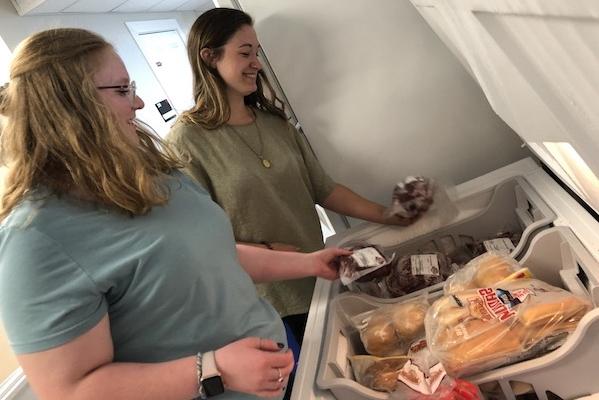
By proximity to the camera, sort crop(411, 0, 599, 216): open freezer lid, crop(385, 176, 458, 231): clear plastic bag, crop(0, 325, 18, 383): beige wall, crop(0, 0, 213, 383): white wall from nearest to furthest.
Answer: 1. crop(411, 0, 599, 216): open freezer lid
2. crop(385, 176, 458, 231): clear plastic bag
3. crop(0, 325, 18, 383): beige wall
4. crop(0, 0, 213, 383): white wall

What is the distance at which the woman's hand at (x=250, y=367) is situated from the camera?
0.68m

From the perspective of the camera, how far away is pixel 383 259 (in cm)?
120

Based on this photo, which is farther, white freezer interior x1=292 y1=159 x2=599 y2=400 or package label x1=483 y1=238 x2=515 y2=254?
package label x1=483 y1=238 x2=515 y2=254

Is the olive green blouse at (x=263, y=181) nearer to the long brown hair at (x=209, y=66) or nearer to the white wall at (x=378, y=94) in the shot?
→ the long brown hair at (x=209, y=66)

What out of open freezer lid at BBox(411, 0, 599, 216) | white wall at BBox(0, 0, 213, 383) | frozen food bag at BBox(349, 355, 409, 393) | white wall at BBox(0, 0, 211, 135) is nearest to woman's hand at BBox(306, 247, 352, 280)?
frozen food bag at BBox(349, 355, 409, 393)

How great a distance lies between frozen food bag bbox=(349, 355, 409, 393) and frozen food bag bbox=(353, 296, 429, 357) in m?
0.06

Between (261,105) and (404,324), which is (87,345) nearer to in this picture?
(404,324)

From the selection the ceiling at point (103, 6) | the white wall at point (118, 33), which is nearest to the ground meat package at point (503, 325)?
the white wall at point (118, 33)

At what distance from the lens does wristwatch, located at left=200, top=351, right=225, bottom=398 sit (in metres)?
0.66

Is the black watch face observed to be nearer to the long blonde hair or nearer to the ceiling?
the long blonde hair

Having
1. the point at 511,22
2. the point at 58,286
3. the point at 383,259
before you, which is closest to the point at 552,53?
the point at 511,22

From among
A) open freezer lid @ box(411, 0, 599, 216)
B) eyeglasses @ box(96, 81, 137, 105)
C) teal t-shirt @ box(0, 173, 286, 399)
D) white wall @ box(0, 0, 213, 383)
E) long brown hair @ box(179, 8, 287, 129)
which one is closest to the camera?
open freezer lid @ box(411, 0, 599, 216)

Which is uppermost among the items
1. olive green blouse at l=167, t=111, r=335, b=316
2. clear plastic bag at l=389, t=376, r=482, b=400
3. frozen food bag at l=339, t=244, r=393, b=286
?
olive green blouse at l=167, t=111, r=335, b=316

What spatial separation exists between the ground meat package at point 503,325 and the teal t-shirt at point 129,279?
12.8 inches
